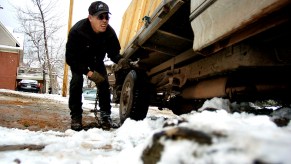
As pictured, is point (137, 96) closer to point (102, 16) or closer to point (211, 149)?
point (102, 16)

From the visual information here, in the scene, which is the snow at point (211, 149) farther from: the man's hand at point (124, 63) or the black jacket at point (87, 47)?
the man's hand at point (124, 63)

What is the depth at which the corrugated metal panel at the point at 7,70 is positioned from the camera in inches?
1057

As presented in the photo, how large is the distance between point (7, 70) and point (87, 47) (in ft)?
85.8

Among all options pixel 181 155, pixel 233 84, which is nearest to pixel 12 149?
pixel 181 155

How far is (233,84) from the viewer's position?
8.04 ft

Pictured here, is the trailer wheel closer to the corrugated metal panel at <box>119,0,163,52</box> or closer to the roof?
the corrugated metal panel at <box>119,0,163,52</box>

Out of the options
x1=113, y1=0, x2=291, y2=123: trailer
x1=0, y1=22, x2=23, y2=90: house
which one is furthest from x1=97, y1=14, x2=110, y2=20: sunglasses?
x1=0, y1=22, x2=23, y2=90: house

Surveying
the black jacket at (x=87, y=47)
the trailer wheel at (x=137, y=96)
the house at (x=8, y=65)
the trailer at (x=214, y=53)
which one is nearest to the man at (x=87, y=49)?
the black jacket at (x=87, y=47)

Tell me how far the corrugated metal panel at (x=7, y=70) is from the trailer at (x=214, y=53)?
85.9 ft

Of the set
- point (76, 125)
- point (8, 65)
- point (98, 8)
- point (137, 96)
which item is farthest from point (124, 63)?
point (8, 65)

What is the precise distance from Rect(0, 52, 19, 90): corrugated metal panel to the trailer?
2619 cm

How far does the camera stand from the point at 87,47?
3.84m

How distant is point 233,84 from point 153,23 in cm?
108

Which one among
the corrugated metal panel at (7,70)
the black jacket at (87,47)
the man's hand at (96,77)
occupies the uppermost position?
the corrugated metal panel at (7,70)
